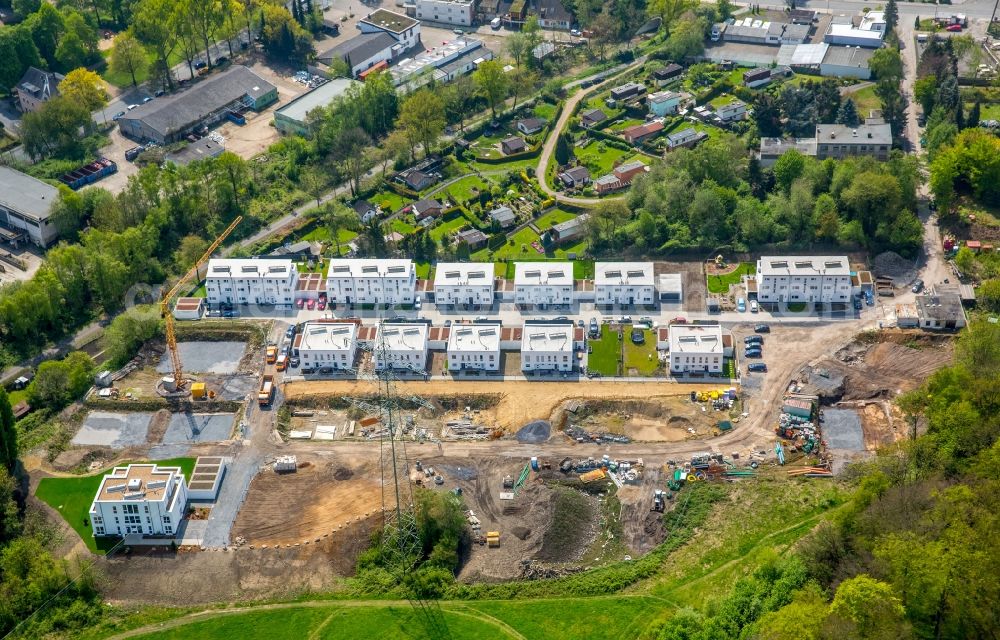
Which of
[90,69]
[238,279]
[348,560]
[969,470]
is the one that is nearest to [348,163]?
[238,279]

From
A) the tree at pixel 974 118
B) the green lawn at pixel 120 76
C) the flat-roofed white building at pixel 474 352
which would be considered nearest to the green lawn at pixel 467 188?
the flat-roofed white building at pixel 474 352

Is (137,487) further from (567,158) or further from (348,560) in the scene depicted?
(567,158)

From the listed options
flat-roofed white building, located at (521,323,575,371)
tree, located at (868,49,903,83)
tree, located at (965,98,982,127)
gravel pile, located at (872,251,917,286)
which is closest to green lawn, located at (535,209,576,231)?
flat-roofed white building, located at (521,323,575,371)

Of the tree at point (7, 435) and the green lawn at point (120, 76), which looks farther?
the green lawn at point (120, 76)

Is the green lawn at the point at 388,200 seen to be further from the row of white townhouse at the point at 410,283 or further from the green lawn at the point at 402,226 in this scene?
the row of white townhouse at the point at 410,283

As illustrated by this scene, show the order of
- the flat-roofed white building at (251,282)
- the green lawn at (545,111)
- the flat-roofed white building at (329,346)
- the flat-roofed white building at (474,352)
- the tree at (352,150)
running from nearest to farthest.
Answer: the flat-roofed white building at (474,352), the flat-roofed white building at (329,346), the flat-roofed white building at (251,282), the tree at (352,150), the green lawn at (545,111)

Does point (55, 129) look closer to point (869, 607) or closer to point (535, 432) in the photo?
point (535, 432)

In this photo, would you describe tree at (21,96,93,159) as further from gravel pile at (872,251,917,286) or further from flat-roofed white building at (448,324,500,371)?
gravel pile at (872,251,917,286)
